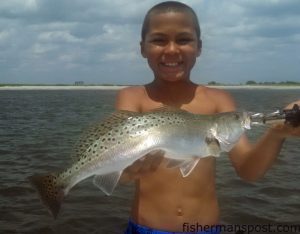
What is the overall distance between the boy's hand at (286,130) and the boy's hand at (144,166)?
3.14 feet

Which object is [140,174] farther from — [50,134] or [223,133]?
[50,134]

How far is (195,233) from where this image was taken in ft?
13.2

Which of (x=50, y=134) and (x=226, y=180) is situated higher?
(x=50, y=134)

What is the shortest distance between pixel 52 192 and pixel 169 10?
1.95m

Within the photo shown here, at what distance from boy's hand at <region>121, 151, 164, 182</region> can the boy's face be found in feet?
3.12

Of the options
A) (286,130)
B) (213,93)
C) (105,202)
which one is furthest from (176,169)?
(105,202)

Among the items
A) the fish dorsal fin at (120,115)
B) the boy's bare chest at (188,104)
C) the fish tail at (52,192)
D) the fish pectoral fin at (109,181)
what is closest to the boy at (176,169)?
the boy's bare chest at (188,104)

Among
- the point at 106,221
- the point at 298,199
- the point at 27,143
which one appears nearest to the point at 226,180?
the point at 298,199

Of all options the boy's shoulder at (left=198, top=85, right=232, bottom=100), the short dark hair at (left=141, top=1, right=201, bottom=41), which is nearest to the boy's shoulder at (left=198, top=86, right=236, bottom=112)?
the boy's shoulder at (left=198, top=85, right=232, bottom=100)

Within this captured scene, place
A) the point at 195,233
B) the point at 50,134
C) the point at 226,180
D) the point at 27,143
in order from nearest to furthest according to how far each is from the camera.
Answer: the point at 195,233 → the point at 226,180 → the point at 27,143 → the point at 50,134

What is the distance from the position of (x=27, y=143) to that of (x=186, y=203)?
14.9 meters

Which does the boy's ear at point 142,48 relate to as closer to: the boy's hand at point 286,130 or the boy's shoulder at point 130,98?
the boy's shoulder at point 130,98

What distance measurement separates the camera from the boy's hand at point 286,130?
3.52 metres

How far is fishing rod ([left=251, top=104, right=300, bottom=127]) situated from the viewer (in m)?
3.40
